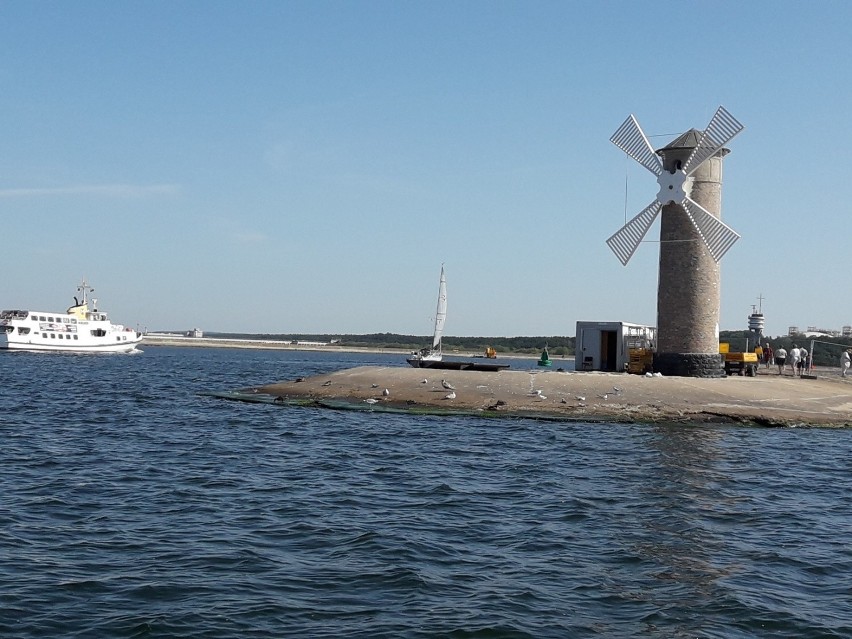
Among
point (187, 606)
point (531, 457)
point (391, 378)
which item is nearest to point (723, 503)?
point (531, 457)

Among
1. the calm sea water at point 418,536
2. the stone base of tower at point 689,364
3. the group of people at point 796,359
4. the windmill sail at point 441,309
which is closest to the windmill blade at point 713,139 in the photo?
the stone base of tower at point 689,364

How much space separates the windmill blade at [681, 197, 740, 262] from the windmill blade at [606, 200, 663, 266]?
8.28 feet

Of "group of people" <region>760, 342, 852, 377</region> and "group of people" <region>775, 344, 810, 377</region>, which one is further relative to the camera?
"group of people" <region>760, 342, 852, 377</region>

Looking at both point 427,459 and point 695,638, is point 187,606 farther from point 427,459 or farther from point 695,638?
point 427,459

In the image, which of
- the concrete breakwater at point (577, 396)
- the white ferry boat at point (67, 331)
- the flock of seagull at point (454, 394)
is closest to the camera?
the concrete breakwater at point (577, 396)

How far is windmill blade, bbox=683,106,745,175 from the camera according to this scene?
4028cm

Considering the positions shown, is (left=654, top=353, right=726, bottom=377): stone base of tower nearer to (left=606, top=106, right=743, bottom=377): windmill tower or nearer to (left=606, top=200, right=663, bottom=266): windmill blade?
(left=606, top=106, right=743, bottom=377): windmill tower

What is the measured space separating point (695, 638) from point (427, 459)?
40.9 feet

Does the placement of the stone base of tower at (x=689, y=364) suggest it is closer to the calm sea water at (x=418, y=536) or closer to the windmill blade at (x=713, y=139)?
the windmill blade at (x=713, y=139)

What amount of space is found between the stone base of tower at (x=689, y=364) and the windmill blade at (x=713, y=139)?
27.0 ft

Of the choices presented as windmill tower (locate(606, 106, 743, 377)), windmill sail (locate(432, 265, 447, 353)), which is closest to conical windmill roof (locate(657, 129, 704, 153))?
windmill tower (locate(606, 106, 743, 377))

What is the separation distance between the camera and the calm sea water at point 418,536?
10125 mm

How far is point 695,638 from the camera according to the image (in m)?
9.66

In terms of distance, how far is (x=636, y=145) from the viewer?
43.9 m
